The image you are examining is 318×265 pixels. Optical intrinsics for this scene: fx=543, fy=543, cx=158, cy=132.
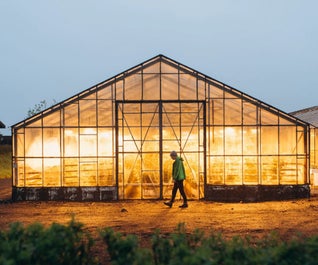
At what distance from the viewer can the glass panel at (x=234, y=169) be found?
20109mm

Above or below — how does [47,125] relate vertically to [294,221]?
above

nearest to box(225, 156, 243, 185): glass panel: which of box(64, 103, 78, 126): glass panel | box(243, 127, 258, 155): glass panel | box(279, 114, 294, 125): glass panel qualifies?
box(243, 127, 258, 155): glass panel

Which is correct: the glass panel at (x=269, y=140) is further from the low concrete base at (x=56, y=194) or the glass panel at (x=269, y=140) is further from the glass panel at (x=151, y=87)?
the low concrete base at (x=56, y=194)

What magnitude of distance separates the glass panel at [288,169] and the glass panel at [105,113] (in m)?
6.48

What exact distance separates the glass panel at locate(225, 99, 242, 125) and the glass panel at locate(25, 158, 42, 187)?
23.3 ft

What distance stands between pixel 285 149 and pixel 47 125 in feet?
28.9

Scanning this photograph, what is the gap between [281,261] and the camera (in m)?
6.32

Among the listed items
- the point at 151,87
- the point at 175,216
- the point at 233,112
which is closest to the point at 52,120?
the point at 151,87

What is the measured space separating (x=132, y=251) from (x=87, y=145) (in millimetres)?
13281

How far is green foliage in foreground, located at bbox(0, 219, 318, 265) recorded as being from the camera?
20.4ft

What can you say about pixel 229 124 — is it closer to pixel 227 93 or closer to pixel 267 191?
pixel 227 93

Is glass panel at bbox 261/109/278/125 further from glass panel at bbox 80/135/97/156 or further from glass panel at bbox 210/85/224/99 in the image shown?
glass panel at bbox 80/135/97/156

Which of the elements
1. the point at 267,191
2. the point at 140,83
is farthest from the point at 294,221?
the point at 140,83

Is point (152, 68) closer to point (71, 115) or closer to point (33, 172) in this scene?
point (71, 115)
